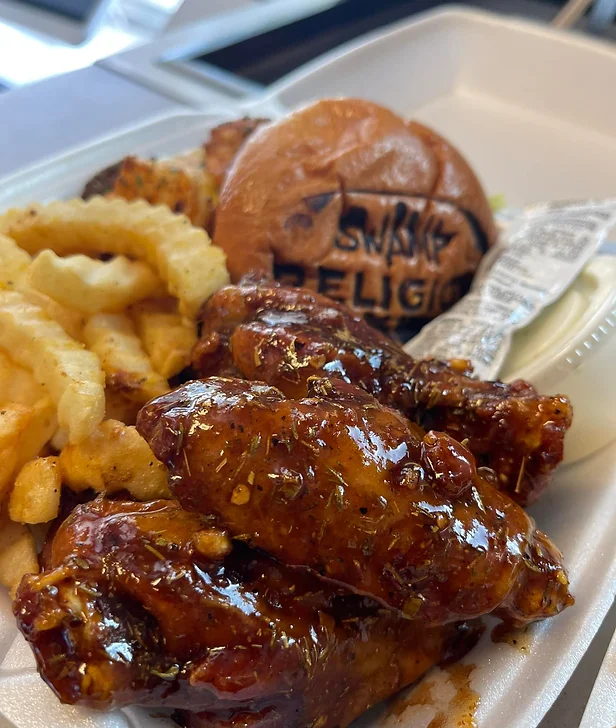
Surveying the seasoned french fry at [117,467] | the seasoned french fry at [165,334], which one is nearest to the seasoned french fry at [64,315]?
the seasoned french fry at [165,334]

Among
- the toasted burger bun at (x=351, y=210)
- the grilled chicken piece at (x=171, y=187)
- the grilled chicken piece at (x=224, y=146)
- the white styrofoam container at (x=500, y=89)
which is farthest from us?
the white styrofoam container at (x=500, y=89)

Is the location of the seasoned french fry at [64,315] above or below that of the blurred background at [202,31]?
below

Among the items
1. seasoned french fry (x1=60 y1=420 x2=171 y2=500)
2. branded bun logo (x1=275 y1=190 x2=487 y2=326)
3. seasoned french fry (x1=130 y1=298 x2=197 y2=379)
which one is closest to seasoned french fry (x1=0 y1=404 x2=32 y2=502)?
seasoned french fry (x1=60 y1=420 x2=171 y2=500)

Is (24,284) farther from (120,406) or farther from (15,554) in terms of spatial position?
(15,554)

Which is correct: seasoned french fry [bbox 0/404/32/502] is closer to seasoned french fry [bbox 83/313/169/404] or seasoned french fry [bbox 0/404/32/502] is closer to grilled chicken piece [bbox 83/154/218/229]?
seasoned french fry [bbox 83/313/169/404]

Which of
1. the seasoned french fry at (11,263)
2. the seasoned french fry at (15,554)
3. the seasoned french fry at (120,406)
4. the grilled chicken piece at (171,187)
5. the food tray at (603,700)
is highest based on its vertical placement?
the seasoned french fry at (11,263)

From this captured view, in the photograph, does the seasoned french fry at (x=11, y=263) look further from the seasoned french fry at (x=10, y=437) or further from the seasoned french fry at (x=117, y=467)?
the seasoned french fry at (x=117, y=467)

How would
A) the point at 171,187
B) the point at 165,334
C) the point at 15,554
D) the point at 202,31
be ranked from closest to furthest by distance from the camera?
the point at 15,554 → the point at 165,334 → the point at 171,187 → the point at 202,31

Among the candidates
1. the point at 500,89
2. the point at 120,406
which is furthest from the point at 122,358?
the point at 500,89
